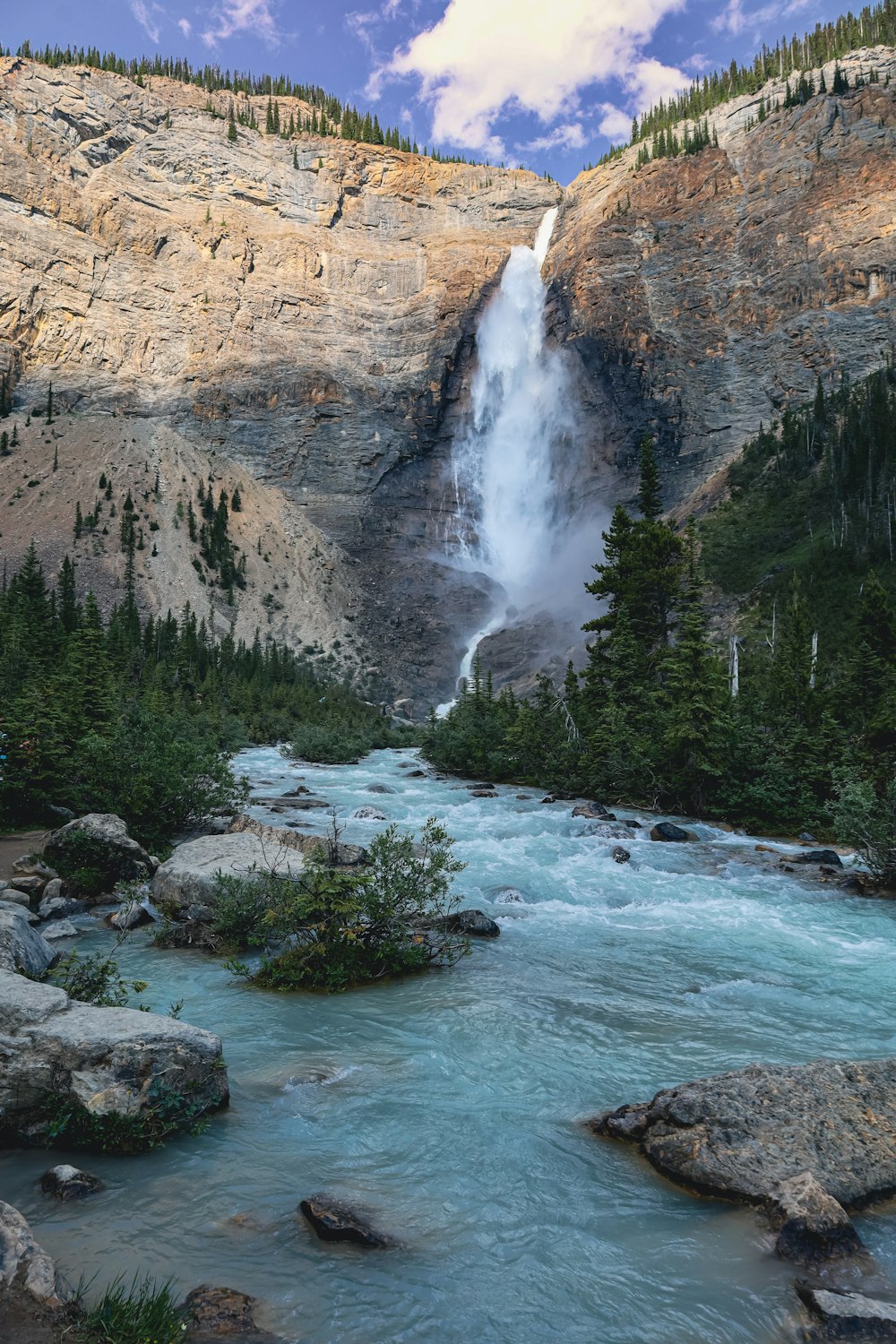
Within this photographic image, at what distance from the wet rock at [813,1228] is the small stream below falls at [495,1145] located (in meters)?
0.15

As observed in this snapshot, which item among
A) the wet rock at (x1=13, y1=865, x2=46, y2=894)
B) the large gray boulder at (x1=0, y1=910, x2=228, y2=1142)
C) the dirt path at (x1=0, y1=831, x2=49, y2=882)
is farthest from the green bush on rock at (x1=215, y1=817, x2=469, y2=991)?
the dirt path at (x1=0, y1=831, x2=49, y2=882)

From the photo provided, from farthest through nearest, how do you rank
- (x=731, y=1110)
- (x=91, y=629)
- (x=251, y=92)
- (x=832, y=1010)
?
(x=251, y=92)
(x=91, y=629)
(x=832, y=1010)
(x=731, y=1110)

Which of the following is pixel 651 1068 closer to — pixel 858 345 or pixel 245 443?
pixel 858 345

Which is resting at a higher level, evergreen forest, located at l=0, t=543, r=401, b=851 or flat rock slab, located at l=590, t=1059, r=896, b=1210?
Answer: evergreen forest, located at l=0, t=543, r=401, b=851

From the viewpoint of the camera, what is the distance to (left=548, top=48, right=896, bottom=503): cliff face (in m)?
87.4

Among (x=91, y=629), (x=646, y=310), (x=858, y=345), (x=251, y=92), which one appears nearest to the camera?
(x=91, y=629)

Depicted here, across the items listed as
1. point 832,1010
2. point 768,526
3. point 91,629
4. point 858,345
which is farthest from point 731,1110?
point 858,345

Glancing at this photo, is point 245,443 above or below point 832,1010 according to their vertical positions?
above

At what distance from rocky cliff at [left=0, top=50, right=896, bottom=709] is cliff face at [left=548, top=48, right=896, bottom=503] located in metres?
0.32

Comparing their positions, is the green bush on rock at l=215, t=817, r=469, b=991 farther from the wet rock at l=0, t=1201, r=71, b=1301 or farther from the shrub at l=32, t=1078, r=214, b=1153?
the wet rock at l=0, t=1201, r=71, b=1301

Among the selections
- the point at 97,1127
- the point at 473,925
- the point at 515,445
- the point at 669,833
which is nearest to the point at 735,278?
the point at 515,445

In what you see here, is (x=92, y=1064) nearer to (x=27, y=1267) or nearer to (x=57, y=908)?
(x=27, y=1267)

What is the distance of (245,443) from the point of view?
10112 cm

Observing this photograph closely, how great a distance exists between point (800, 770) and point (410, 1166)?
19045mm
